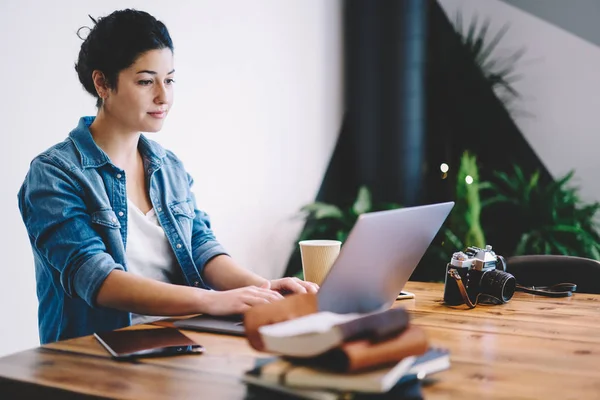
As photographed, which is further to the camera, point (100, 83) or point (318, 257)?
point (100, 83)

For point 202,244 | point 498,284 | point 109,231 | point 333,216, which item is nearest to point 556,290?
point 498,284

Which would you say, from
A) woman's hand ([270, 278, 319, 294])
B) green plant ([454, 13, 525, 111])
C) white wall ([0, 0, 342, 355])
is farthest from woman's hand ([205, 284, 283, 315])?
green plant ([454, 13, 525, 111])

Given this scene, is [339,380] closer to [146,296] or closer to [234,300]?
[234,300]

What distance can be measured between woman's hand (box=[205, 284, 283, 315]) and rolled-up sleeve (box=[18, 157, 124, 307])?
273mm

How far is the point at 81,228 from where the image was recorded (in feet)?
4.87

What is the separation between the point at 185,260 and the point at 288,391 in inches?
39.3

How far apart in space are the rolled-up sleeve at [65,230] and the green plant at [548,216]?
257cm

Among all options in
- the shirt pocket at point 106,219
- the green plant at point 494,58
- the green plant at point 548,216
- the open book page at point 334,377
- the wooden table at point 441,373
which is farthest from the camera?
the green plant at point 494,58

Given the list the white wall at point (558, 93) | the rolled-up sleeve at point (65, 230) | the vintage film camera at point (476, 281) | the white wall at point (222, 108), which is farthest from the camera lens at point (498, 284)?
the white wall at point (558, 93)

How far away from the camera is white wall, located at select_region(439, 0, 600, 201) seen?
3.74m

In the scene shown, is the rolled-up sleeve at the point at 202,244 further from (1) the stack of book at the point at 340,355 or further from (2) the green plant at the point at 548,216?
(2) the green plant at the point at 548,216

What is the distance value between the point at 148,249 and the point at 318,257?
51cm

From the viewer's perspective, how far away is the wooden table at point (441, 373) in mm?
899

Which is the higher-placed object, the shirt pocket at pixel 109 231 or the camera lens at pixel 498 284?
the shirt pocket at pixel 109 231
